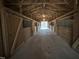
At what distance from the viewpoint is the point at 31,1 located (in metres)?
5.45

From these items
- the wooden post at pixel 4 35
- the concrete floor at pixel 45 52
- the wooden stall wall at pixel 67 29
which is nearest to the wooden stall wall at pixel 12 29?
the wooden post at pixel 4 35

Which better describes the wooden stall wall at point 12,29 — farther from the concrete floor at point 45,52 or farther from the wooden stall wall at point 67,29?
the wooden stall wall at point 67,29

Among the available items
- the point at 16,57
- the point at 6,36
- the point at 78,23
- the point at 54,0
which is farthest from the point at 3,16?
the point at 54,0

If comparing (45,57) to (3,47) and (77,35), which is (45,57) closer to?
(3,47)

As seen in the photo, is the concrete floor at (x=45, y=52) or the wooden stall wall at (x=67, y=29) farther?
the wooden stall wall at (x=67, y=29)

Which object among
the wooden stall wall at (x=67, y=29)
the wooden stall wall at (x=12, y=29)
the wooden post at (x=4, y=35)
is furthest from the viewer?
the wooden stall wall at (x=67, y=29)

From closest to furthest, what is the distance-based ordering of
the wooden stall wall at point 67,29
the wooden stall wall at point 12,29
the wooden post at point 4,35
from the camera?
1. the wooden post at point 4,35
2. the wooden stall wall at point 12,29
3. the wooden stall wall at point 67,29

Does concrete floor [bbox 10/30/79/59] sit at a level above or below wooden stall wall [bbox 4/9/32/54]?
below

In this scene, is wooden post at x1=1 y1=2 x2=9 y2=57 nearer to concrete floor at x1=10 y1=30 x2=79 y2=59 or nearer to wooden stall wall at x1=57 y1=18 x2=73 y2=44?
concrete floor at x1=10 y1=30 x2=79 y2=59

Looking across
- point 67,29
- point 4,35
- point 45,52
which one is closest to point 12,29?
point 4,35

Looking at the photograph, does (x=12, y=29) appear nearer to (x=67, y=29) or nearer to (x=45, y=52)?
(x=45, y=52)

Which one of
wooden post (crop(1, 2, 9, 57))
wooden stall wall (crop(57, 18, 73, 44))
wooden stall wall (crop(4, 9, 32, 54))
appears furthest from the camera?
wooden stall wall (crop(57, 18, 73, 44))

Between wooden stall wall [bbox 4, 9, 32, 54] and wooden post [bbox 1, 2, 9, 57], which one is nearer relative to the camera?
wooden post [bbox 1, 2, 9, 57]

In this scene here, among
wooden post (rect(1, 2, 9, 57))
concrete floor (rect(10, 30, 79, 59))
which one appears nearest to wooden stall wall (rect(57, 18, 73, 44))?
concrete floor (rect(10, 30, 79, 59))
